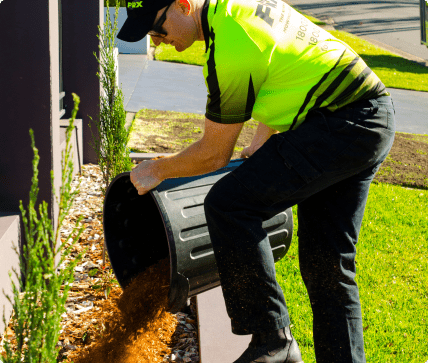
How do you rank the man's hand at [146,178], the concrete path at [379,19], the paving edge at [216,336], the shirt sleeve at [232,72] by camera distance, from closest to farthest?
the shirt sleeve at [232,72], the man's hand at [146,178], the paving edge at [216,336], the concrete path at [379,19]

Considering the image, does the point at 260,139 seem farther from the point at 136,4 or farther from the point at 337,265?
the point at 136,4

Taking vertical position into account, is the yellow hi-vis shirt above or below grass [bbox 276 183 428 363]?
above

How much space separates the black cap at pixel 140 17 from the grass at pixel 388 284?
2.05 metres

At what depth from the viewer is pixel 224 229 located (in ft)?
6.89

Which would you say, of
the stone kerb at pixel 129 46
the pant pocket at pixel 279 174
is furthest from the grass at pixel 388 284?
the stone kerb at pixel 129 46

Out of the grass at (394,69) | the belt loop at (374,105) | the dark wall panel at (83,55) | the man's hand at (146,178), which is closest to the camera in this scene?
the belt loop at (374,105)

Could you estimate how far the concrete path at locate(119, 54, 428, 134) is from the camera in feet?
30.1

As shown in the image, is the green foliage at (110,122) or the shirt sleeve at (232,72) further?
the green foliage at (110,122)

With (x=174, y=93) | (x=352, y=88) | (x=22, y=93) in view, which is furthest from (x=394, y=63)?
(x=352, y=88)

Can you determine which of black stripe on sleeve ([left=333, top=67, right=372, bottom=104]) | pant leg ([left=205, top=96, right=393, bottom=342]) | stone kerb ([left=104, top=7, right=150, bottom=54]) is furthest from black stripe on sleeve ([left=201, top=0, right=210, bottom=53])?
stone kerb ([left=104, top=7, right=150, bottom=54])

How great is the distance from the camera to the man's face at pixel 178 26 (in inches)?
83.4

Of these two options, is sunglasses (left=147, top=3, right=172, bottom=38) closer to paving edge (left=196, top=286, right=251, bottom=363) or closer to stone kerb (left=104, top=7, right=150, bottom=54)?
paving edge (left=196, top=286, right=251, bottom=363)

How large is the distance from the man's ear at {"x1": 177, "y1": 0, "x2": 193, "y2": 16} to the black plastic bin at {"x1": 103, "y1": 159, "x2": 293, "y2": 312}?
2.94 ft

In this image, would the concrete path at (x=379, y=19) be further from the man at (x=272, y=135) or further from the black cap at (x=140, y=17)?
the black cap at (x=140, y=17)
